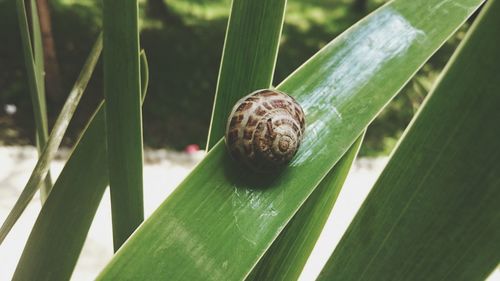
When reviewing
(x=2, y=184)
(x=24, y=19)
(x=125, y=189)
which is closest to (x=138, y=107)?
(x=125, y=189)

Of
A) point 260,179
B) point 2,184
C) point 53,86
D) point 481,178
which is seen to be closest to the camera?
point 481,178

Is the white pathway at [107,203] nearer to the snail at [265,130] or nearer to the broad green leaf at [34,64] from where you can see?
the snail at [265,130]

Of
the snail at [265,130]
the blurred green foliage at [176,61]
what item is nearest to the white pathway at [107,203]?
the blurred green foliage at [176,61]

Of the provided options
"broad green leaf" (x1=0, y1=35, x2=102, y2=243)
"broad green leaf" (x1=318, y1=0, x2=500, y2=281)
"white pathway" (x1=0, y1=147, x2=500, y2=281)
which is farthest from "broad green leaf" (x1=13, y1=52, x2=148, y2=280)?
"white pathway" (x1=0, y1=147, x2=500, y2=281)

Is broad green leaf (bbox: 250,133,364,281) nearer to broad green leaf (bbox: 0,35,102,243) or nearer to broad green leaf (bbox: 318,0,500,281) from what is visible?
broad green leaf (bbox: 318,0,500,281)

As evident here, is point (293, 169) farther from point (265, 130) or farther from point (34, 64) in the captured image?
point (34, 64)

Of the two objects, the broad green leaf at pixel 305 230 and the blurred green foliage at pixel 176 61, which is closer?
the broad green leaf at pixel 305 230

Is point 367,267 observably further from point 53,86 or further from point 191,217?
point 53,86
